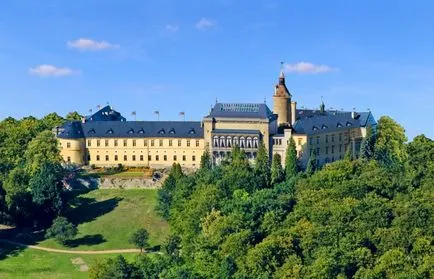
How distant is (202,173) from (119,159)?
22.7 meters

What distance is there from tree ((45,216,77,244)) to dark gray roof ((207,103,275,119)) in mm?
31577

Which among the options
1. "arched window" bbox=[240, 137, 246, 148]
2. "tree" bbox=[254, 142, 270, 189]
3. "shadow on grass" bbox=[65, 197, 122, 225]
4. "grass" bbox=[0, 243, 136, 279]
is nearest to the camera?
"grass" bbox=[0, 243, 136, 279]

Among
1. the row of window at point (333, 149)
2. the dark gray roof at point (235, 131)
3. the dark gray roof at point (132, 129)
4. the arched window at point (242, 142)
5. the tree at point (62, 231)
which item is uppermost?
the dark gray roof at point (132, 129)

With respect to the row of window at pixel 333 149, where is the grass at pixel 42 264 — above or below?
below

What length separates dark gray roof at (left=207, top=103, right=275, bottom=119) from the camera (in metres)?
127

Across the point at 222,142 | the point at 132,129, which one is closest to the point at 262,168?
the point at 222,142

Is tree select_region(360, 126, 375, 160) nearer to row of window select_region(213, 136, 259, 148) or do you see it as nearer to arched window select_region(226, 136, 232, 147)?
row of window select_region(213, 136, 259, 148)

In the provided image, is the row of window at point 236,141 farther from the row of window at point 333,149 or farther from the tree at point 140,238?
the tree at point 140,238

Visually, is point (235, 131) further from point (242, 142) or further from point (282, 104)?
point (282, 104)

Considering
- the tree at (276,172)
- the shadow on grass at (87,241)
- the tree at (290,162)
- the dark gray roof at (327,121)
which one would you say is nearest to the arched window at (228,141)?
the dark gray roof at (327,121)

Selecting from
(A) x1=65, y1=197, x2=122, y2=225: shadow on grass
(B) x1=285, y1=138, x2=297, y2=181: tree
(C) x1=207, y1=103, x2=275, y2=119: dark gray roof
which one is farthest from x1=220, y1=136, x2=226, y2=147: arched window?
(A) x1=65, y1=197, x2=122, y2=225: shadow on grass

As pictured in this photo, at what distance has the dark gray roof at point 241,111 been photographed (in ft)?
416

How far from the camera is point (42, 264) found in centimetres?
10175

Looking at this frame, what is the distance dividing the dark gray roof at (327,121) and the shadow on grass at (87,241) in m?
35.6
